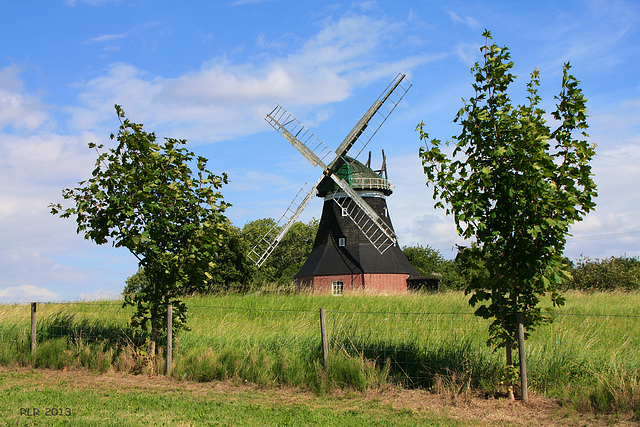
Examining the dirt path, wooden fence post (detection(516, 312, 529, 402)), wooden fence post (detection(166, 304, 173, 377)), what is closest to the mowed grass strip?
Answer: the dirt path

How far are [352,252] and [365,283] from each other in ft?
6.98

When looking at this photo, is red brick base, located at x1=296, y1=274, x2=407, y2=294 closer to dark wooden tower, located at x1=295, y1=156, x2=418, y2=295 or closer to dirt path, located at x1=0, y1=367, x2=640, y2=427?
dark wooden tower, located at x1=295, y1=156, x2=418, y2=295

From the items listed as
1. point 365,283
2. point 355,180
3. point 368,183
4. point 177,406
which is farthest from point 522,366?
point 368,183

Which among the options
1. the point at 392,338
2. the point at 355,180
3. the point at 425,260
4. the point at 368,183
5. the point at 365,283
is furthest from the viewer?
the point at 425,260

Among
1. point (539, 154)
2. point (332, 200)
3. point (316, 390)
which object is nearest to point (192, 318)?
point (316, 390)

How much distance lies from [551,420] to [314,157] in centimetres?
2595

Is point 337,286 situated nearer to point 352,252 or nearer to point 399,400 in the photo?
point 352,252

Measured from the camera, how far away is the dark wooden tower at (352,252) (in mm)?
30609

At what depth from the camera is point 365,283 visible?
98.9 ft

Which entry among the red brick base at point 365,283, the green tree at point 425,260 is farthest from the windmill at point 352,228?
the green tree at point 425,260

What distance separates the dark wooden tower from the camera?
30.6m

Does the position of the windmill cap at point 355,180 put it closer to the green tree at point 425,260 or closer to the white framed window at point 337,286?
the white framed window at point 337,286

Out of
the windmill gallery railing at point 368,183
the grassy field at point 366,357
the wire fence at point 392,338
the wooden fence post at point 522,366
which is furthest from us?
the windmill gallery railing at point 368,183

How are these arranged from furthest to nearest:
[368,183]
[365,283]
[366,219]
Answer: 1. [368,183]
2. [366,219]
3. [365,283]
